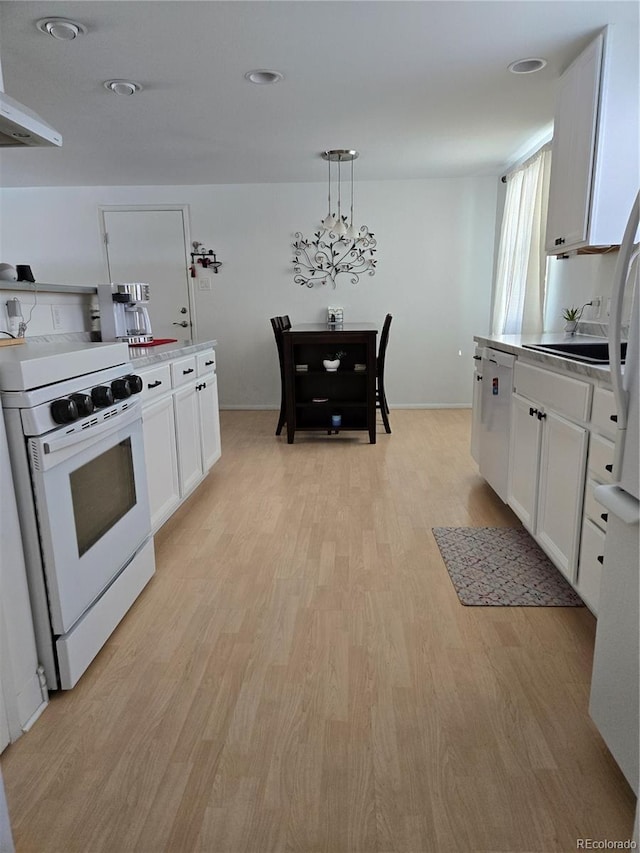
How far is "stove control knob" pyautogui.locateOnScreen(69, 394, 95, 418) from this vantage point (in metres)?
1.55

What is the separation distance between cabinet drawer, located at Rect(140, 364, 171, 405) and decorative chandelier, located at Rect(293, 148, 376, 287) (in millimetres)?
3213

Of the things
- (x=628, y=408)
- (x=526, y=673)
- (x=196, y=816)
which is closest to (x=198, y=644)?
(x=196, y=816)

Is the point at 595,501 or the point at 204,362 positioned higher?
the point at 204,362

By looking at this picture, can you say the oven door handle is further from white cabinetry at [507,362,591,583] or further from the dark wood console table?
the dark wood console table

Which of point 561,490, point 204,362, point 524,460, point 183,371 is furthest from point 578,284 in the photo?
point 183,371

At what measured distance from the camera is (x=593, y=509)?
176cm

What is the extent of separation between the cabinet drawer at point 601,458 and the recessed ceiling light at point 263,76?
2.34 m

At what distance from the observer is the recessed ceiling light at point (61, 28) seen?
2.20 metres

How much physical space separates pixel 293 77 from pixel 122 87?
0.91m

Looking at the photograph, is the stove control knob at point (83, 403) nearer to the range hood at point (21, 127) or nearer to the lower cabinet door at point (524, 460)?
the range hood at point (21, 127)

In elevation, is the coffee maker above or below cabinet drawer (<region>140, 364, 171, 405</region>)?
above

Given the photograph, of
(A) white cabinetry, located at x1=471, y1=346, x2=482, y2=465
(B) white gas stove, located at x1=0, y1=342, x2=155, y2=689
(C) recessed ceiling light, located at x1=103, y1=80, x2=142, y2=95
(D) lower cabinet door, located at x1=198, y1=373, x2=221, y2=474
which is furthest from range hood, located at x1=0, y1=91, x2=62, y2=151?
(A) white cabinetry, located at x1=471, y1=346, x2=482, y2=465

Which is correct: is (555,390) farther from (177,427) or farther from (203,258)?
(203,258)

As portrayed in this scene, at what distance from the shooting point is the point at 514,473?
2607 millimetres
